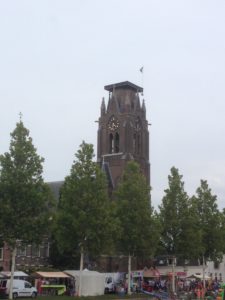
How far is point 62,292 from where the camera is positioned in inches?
2267

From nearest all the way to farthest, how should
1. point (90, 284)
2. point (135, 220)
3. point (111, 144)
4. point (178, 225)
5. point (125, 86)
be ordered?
1. point (90, 284)
2. point (135, 220)
3. point (178, 225)
4. point (111, 144)
5. point (125, 86)

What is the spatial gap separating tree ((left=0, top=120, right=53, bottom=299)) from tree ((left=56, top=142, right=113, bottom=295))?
494 centimetres

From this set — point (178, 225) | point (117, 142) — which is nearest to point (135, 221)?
point (178, 225)

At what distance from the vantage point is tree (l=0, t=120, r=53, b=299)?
45.2 meters

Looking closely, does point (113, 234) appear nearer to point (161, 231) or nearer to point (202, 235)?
point (161, 231)

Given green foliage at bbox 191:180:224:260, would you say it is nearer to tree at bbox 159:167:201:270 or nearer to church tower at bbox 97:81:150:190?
tree at bbox 159:167:201:270

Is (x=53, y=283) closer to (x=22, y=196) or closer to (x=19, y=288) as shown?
(x=19, y=288)

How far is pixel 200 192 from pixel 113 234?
2161cm

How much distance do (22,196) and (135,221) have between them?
740 inches

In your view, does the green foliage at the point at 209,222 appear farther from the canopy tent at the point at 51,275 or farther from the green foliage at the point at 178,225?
the canopy tent at the point at 51,275

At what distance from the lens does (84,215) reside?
169 feet

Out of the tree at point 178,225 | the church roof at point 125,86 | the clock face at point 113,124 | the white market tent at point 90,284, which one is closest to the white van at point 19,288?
the white market tent at point 90,284

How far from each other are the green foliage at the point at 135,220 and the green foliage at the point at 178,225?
3605mm

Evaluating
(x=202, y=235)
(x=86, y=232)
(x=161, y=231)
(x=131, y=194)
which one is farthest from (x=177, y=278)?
(x=86, y=232)
